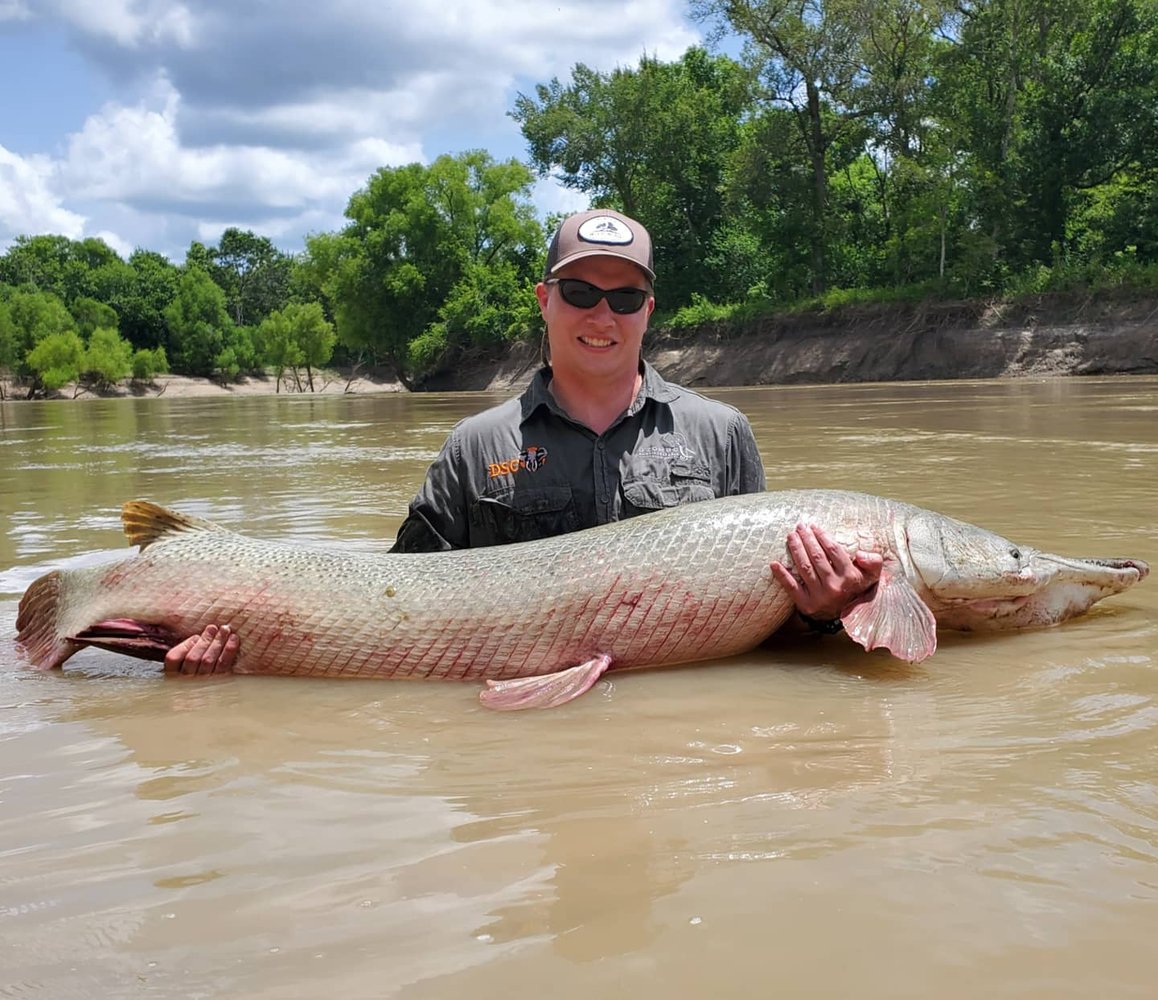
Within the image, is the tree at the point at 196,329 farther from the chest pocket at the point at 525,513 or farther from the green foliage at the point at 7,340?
the chest pocket at the point at 525,513

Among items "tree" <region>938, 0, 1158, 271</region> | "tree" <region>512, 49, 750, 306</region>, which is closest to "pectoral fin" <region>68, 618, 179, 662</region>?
"tree" <region>938, 0, 1158, 271</region>

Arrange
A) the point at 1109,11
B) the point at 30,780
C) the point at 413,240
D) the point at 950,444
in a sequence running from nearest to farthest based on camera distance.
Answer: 1. the point at 30,780
2. the point at 950,444
3. the point at 1109,11
4. the point at 413,240

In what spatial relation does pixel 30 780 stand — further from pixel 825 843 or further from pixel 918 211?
pixel 918 211

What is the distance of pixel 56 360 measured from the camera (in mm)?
→ 69000

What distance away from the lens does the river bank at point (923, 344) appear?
95.2 ft

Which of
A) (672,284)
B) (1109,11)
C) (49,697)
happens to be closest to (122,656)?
(49,697)

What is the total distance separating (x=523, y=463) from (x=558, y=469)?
0.15 metres

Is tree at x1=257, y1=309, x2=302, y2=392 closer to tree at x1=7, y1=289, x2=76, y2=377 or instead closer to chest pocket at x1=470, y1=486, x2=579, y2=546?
tree at x1=7, y1=289, x2=76, y2=377

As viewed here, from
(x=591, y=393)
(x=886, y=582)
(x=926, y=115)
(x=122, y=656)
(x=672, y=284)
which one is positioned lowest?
(x=122, y=656)

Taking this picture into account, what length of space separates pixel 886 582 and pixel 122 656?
3039 mm

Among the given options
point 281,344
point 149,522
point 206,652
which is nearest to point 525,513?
point 206,652

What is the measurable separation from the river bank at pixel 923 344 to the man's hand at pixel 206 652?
96.4ft

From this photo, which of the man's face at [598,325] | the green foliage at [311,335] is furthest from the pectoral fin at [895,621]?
the green foliage at [311,335]

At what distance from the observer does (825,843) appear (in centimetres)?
212
